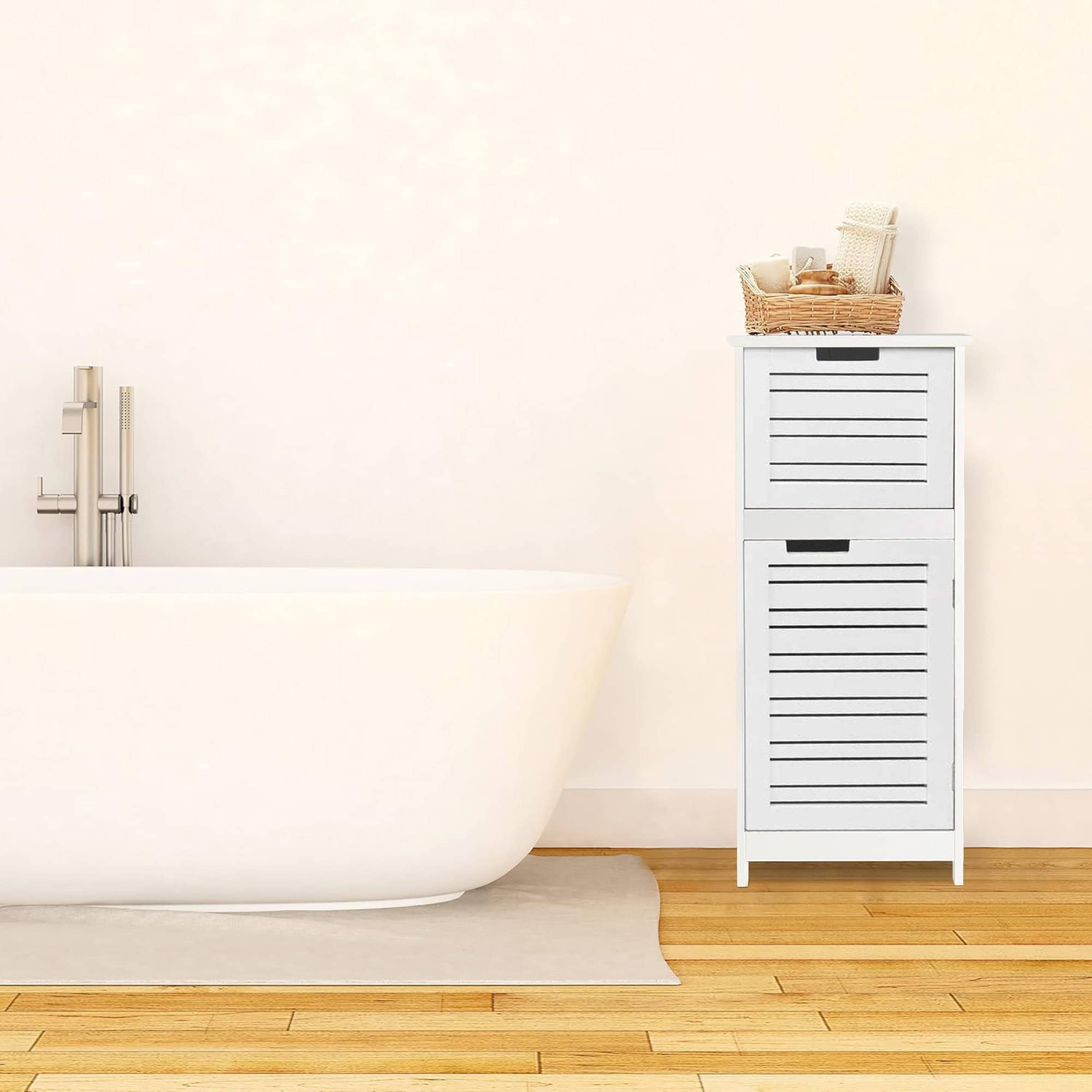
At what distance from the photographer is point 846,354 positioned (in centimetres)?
258

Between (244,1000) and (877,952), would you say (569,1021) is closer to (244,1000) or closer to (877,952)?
(244,1000)

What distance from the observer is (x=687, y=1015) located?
74.2 inches

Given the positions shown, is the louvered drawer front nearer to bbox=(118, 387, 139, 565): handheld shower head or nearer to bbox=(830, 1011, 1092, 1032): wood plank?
bbox=(830, 1011, 1092, 1032): wood plank

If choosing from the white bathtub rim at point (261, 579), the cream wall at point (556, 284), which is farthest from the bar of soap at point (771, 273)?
the white bathtub rim at point (261, 579)

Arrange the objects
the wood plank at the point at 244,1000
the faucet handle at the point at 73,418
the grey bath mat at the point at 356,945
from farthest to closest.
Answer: the faucet handle at the point at 73,418 < the grey bath mat at the point at 356,945 < the wood plank at the point at 244,1000

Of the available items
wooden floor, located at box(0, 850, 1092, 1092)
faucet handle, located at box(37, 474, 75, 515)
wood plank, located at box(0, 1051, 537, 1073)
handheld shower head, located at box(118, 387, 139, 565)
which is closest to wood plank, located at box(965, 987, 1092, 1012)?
wooden floor, located at box(0, 850, 1092, 1092)

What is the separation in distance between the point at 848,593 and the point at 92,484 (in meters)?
1.73

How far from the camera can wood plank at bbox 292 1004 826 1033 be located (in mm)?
1832

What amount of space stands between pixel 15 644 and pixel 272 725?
0.45 meters

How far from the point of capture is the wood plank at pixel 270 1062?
5.53ft

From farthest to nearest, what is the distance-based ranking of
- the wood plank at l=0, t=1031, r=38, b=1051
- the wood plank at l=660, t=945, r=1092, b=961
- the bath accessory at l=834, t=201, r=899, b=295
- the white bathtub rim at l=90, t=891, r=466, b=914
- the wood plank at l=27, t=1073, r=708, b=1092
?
the bath accessory at l=834, t=201, r=899, b=295
the white bathtub rim at l=90, t=891, r=466, b=914
the wood plank at l=660, t=945, r=1092, b=961
the wood plank at l=0, t=1031, r=38, b=1051
the wood plank at l=27, t=1073, r=708, b=1092

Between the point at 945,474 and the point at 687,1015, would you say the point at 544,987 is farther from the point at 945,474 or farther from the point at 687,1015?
the point at 945,474

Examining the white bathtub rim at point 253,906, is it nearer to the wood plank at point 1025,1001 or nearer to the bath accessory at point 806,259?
the wood plank at point 1025,1001

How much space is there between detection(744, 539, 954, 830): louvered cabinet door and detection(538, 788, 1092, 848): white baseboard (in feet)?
1.28
